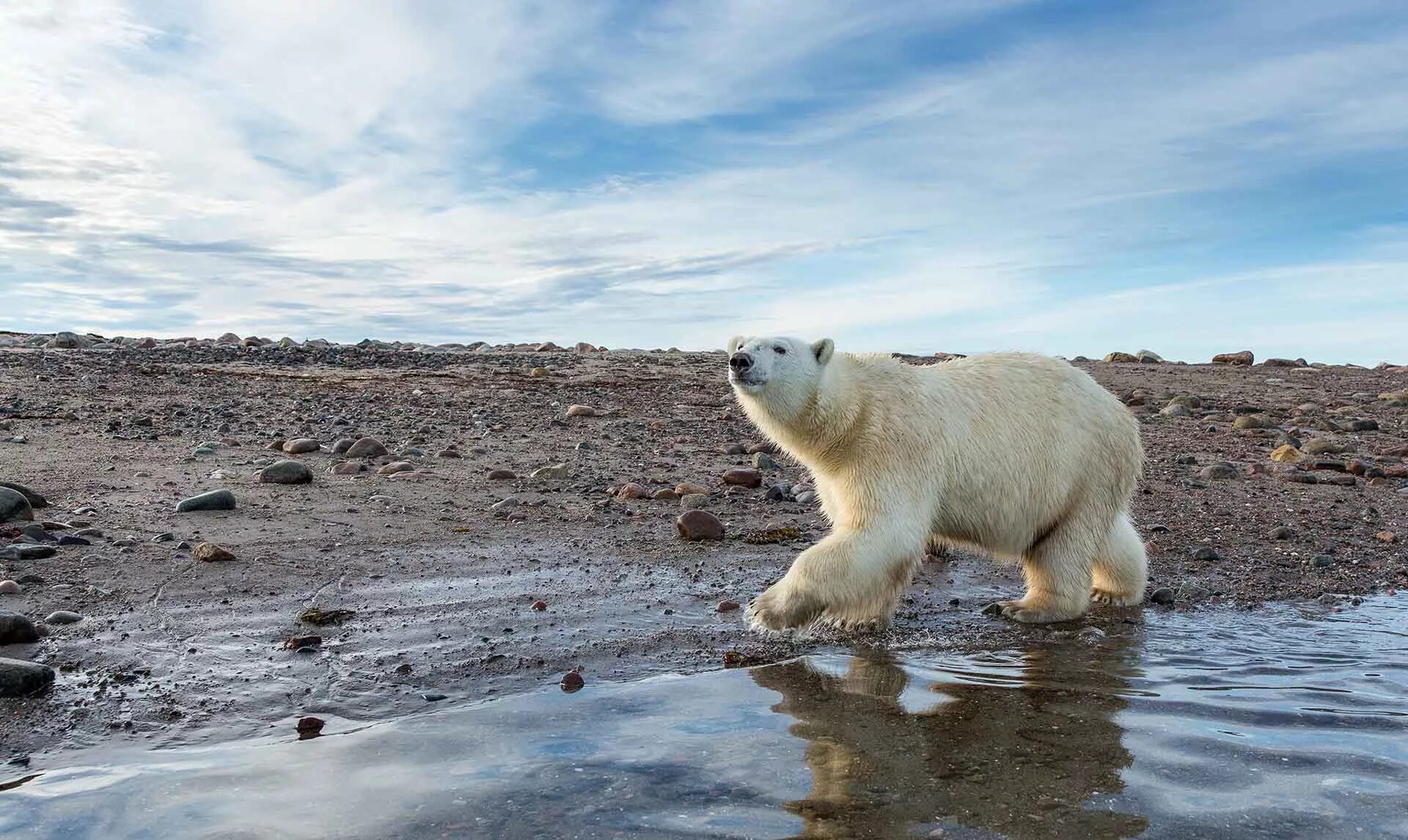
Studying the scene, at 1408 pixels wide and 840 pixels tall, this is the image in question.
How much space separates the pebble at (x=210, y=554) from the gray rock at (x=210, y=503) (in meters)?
1.14

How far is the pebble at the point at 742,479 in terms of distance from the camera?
970cm

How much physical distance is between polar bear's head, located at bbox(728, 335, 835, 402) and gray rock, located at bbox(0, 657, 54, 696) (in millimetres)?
3532

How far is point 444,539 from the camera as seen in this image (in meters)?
7.68

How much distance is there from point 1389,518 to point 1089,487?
458 centimetres

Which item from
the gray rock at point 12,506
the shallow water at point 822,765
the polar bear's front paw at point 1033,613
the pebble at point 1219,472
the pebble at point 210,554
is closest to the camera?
the shallow water at point 822,765

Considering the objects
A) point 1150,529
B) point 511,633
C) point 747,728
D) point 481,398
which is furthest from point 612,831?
point 481,398

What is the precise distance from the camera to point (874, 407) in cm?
611

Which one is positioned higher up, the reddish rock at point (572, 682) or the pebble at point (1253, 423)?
the pebble at point (1253, 423)

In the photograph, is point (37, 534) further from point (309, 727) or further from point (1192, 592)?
point (1192, 592)

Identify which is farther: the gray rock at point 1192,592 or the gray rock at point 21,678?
the gray rock at point 1192,592

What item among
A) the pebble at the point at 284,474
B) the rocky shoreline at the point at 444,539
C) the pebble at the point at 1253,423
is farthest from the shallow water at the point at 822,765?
the pebble at the point at 1253,423

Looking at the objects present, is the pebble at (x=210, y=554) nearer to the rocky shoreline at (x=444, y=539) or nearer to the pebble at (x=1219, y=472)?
the rocky shoreline at (x=444, y=539)

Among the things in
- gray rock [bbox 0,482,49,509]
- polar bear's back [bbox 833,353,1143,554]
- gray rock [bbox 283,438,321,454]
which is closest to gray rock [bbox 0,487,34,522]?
gray rock [bbox 0,482,49,509]

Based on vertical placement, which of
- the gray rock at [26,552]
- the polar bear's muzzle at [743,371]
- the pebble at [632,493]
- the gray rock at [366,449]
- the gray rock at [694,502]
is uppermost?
the polar bear's muzzle at [743,371]
